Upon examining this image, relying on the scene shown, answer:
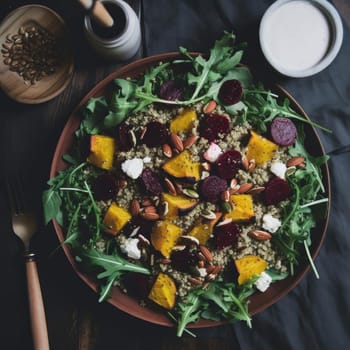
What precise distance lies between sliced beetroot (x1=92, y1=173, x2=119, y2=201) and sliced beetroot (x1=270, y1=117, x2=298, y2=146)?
0.60 metres

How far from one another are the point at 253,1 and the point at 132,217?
0.98 metres

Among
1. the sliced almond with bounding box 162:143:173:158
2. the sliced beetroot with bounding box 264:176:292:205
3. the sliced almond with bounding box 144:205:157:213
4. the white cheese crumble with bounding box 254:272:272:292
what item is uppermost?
the sliced almond with bounding box 162:143:173:158

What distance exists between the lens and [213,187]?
5.82 feet

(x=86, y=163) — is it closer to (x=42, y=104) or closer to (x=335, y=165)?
(x=42, y=104)

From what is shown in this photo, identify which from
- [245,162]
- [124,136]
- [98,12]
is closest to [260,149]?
[245,162]

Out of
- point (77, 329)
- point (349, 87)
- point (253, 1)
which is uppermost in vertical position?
point (253, 1)

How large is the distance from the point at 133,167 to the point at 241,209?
414 millimetres

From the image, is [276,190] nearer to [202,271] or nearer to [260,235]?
[260,235]

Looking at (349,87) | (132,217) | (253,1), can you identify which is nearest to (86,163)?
(132,217)

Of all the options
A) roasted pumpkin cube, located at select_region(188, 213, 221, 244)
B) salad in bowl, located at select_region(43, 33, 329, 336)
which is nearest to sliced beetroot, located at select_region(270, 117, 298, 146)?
salad in bowl, located at select_region(43, 33, 329, 336)

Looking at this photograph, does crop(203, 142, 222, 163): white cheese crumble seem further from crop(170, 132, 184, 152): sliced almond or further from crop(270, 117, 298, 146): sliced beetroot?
crop(270, 117, 298, 146): sliced beetroot

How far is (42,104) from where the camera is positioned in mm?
2025

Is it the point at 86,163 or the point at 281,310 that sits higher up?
the point at 86,163

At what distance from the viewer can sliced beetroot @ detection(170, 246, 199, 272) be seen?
1.77 m
